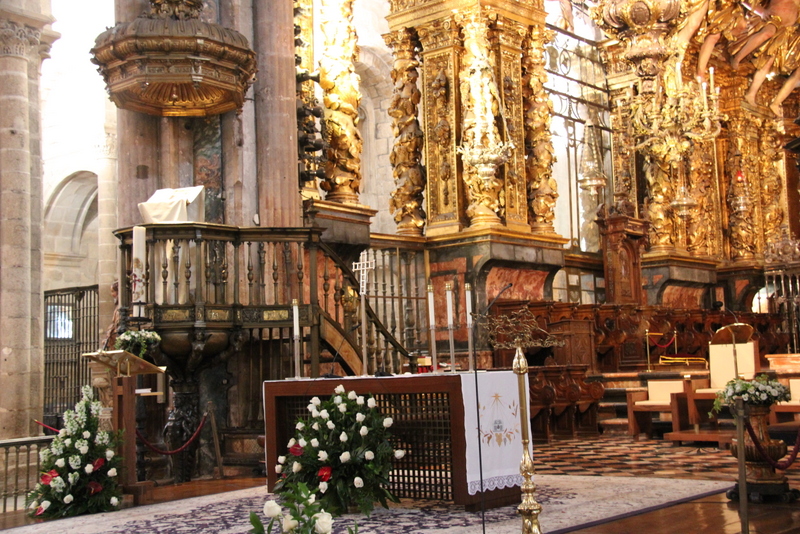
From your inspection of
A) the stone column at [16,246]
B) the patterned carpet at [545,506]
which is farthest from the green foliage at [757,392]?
the stone column at [16,246]

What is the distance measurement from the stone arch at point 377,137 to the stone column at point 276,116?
30.1ft

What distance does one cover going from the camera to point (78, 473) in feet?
24.1

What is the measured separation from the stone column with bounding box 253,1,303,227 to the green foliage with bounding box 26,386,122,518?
3.63 meters

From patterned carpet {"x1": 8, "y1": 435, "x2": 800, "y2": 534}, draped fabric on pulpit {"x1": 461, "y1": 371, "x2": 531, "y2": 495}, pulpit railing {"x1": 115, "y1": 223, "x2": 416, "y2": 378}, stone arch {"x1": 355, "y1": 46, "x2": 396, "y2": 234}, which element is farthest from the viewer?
stone arch {"x1": 355, "y1": 46, "x2": 396, "y2": 234}

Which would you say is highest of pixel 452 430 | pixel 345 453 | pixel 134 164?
pixel 134 164

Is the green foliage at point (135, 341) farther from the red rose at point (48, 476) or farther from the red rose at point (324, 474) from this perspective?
the red rose at point (324, 474)

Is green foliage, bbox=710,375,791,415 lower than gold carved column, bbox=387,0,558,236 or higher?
lower

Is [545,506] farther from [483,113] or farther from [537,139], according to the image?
[537,139]

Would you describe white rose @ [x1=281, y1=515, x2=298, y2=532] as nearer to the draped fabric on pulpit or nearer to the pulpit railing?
the draped fabric on pulpit

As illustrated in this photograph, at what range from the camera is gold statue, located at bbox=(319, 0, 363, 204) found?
41.2 ft

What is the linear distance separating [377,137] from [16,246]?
9.27 metres

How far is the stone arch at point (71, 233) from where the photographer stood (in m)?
20.9

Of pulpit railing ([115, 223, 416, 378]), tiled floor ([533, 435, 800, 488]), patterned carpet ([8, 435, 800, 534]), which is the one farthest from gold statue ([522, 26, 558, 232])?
patterned carpet ([8, 435, 800, 534])

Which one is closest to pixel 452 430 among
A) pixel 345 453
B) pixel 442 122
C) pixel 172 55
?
pixel 345 453
